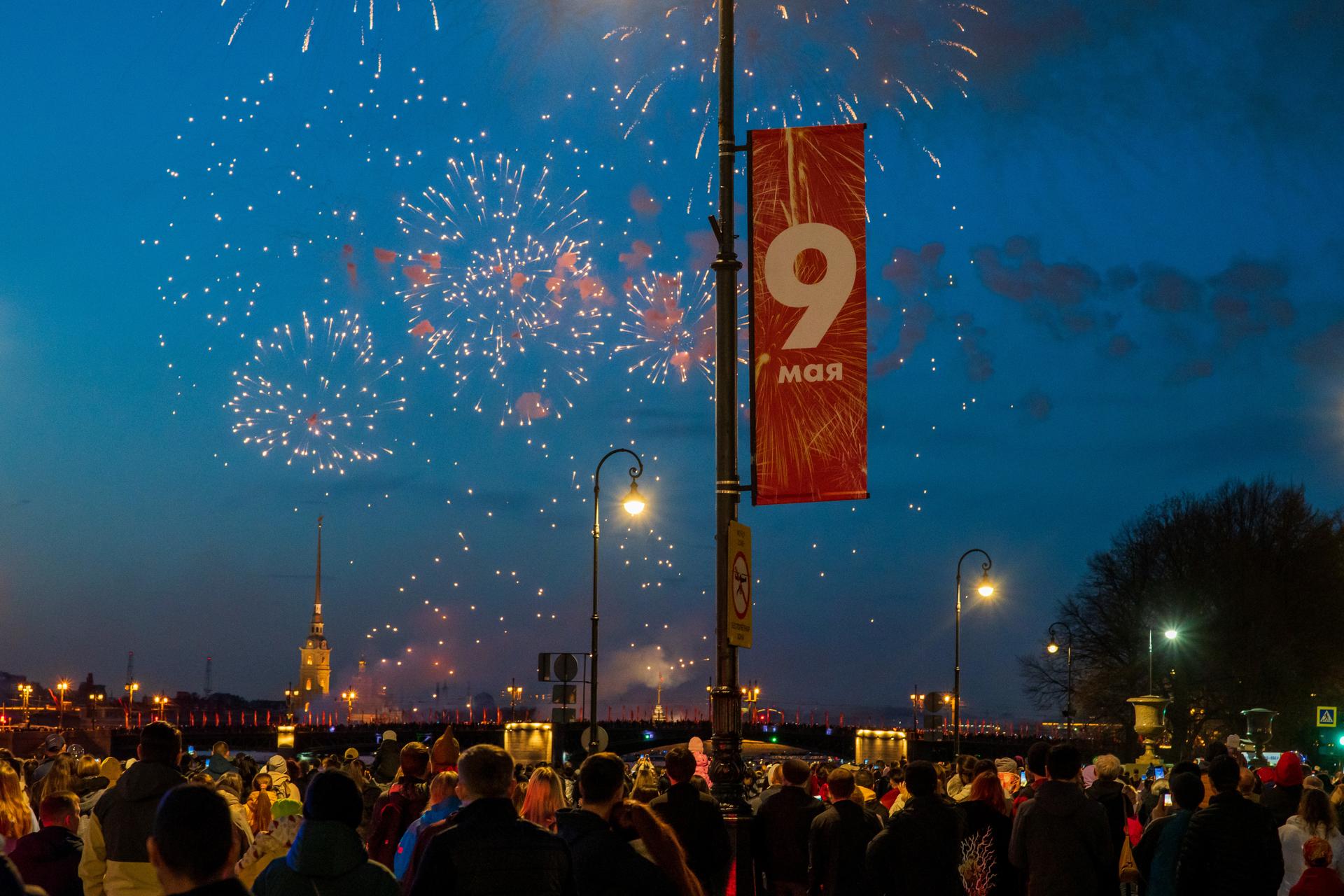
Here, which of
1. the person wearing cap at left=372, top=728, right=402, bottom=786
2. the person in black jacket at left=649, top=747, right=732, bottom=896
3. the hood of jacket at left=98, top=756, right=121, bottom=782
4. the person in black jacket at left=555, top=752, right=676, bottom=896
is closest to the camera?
the person in black jacket at left=555, top=752, right=676, bottom=896

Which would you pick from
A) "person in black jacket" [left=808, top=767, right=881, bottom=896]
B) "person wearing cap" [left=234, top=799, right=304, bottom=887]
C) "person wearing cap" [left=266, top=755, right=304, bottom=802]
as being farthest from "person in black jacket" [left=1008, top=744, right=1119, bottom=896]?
"person wearing cap" [left=266, top=755, right=304, bottom=802]

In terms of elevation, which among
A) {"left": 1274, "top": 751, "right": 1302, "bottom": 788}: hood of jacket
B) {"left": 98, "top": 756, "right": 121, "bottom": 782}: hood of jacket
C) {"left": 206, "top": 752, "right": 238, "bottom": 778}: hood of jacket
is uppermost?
{"left": 1274, "top": 751, "right": 1302, "bottom": 788}: hood of jacket

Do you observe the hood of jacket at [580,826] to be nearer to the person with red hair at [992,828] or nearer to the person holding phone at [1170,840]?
the person with red hair at [992,828]

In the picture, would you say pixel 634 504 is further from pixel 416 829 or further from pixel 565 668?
pixel 416 829

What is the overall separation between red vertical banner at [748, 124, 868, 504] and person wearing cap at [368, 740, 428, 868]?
358cm

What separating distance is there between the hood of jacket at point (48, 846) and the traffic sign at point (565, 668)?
15.6 metres

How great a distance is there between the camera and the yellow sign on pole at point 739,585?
1117cm

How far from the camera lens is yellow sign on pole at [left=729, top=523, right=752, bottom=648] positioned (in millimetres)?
11172

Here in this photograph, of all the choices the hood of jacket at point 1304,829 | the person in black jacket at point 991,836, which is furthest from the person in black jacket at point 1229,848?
the person in black jacket at point 991,836

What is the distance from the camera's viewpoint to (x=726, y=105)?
12.4m

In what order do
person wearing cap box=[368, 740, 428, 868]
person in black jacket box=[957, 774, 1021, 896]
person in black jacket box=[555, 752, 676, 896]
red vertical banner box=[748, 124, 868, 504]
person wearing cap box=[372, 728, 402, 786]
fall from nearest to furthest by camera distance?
person in black jacket box=[555, 752, 676, 896], person wearing cap box=[368, 740, 428, 868], person in black jacket box=[957, 774, 1021, 896], red vertical banner box=[748, 124, 868, 504], person wearing cap box=[372, 728, 402, 786]

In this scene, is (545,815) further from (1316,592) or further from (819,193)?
(1316,592)

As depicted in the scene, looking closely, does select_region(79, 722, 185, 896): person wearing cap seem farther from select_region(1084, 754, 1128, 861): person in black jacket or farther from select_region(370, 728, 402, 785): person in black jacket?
select_region(370, 728, 402, 785): person in black jacket

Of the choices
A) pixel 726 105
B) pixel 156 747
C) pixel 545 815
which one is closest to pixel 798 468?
pixel 726 105
